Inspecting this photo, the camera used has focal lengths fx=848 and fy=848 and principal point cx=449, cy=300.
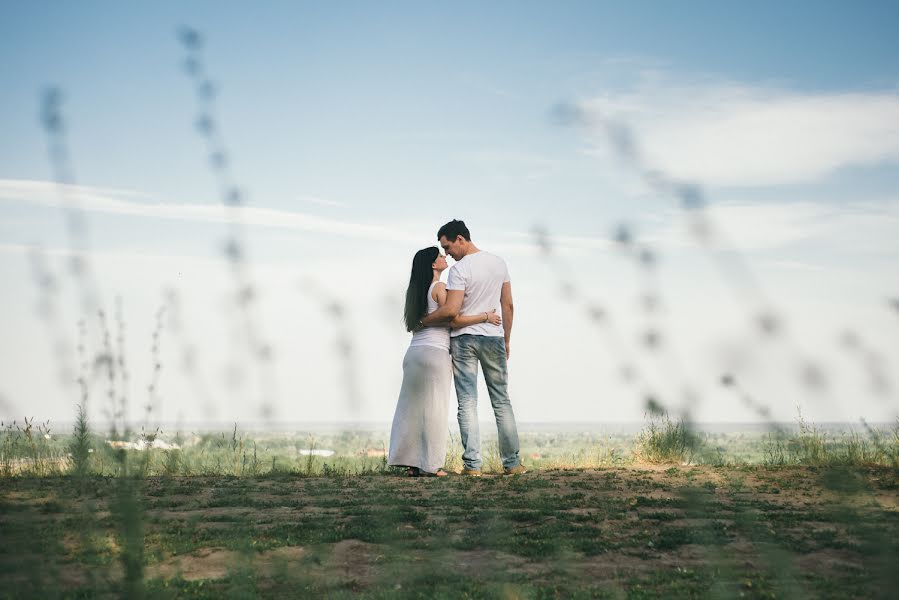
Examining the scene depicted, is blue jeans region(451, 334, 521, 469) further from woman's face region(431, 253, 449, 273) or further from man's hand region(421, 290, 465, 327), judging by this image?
woman's face region(431, 253, 449, 273)

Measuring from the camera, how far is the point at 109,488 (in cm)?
782

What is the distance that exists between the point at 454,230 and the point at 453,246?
0.61 ft

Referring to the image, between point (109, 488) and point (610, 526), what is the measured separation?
457 cm

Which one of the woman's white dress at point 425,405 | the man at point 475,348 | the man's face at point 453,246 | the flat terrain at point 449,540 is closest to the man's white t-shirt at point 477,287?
the man at point 475,348

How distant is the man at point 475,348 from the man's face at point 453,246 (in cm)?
14

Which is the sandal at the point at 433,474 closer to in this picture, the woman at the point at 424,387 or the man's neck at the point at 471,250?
the woman at the point at 424,387

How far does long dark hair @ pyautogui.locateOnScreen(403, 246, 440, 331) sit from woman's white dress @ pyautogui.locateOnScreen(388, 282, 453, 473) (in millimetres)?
90

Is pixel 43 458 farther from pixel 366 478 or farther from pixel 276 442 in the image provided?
pixel 276 442

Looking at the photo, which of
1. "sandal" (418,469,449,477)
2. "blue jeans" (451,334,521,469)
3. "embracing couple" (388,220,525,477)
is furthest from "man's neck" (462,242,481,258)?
"sandal" (418,469,449,477)

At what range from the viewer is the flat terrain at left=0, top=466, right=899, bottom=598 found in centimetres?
463

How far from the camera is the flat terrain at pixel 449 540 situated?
4.63 metres

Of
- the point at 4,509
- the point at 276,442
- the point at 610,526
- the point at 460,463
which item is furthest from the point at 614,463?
the point at 276,442

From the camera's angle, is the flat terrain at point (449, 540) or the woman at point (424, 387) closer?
the flat terrain at point (449, 540)

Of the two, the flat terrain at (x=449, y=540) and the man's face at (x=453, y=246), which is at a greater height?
the man's face at (x=453, y=246)
